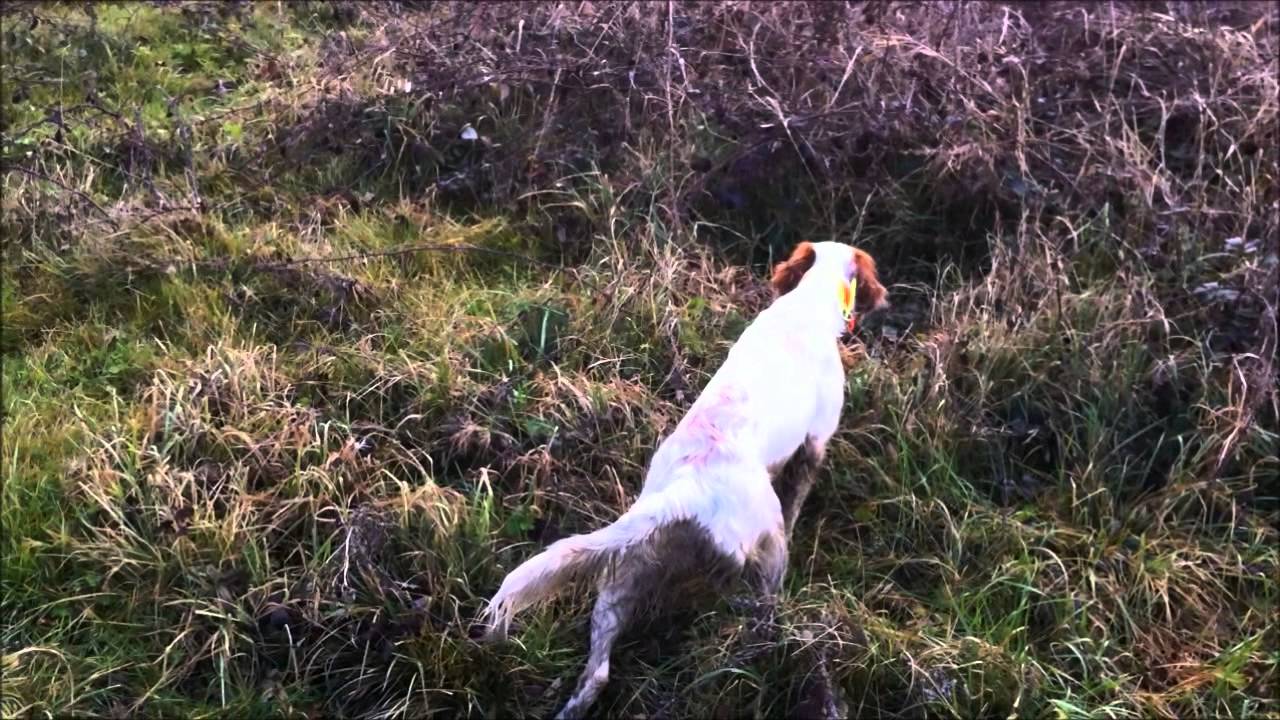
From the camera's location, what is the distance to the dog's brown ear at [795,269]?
3.26 m

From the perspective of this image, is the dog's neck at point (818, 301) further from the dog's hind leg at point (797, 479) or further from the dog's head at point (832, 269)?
the dog's hind leg at point (797, 479)

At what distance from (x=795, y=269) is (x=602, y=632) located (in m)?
1.33

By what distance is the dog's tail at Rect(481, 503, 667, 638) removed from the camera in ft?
7.36

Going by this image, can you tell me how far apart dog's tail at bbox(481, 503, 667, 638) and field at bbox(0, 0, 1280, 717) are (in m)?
0.35

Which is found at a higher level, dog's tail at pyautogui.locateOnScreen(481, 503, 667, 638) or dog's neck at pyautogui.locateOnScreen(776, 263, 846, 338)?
dog's neck at pyautogui.locateOnScreen(776, 263, 846, 338)

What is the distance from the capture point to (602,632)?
2.54 m

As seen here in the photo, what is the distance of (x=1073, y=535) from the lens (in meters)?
3.09

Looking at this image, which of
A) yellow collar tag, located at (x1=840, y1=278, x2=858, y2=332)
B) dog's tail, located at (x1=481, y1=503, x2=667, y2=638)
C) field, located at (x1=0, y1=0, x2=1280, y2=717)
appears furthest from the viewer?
yellow collar tag, located at (x1=840, y1=278, x2=858, y2=332)

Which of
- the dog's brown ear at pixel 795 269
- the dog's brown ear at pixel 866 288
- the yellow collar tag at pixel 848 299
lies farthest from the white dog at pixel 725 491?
the dog's brown ear at pixel 866 288

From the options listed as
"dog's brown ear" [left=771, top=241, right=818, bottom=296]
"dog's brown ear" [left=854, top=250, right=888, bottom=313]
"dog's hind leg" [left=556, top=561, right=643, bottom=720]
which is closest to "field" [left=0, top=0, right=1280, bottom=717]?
"dog's hind leg" [left=556, top=561, right=643, bottom=720]

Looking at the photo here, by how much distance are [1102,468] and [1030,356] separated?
428 mm

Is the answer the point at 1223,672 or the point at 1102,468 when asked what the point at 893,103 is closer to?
the point at 1102,468

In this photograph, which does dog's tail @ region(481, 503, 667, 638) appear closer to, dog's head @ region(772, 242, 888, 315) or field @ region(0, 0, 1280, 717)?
field @ region(0, 0, 1280, 717)

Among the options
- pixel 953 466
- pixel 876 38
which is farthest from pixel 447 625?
pixel 876 38
